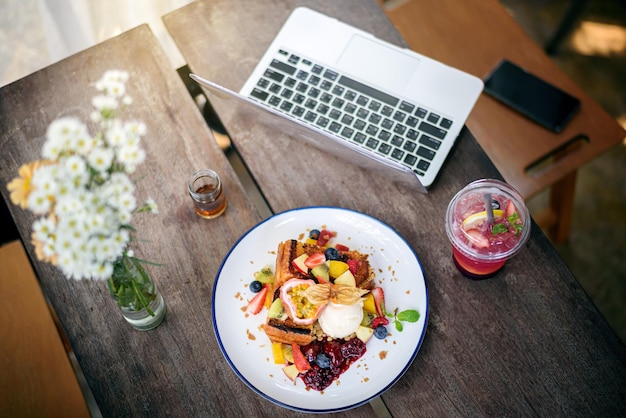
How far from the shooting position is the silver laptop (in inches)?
48.3

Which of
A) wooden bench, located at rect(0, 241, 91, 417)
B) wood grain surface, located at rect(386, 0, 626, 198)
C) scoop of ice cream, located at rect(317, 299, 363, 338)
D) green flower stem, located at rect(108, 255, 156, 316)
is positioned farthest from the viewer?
wood grain surface, located at rect(386, 0, 626, 198)

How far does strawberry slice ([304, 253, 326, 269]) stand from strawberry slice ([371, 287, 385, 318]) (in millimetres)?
124

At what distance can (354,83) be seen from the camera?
130 cm

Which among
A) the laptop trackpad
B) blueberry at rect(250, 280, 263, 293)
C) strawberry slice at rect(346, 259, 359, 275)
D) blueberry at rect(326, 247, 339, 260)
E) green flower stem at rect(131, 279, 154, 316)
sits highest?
the laptop trackpad

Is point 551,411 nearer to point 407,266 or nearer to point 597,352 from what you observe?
point 597,352

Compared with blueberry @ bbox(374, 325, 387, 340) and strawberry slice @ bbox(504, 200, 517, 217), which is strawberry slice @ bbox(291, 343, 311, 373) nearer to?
blueberry @ bbox(374, 325, 387, 340)

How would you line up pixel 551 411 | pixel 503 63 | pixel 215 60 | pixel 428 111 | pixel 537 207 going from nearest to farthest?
1. pixel 551 411
2. pixel 428 111
3. pixel 215 60
4. pixel 503 63
5. pixel 537 207

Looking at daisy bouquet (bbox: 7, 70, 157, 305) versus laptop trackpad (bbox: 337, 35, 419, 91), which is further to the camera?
laptop trackpad (bbox: 337, 35, 419, 91)

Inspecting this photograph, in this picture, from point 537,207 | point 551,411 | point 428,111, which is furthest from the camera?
point 537,207

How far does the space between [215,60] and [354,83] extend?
360 millimetres

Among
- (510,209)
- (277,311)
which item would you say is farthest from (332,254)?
(510,209)

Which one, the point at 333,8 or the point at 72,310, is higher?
the point at 333,8

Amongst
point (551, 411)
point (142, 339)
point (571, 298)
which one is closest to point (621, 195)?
point (571, 298)

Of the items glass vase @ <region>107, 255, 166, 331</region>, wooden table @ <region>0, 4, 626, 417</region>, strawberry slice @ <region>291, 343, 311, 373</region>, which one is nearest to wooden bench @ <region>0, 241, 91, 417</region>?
wooden table @ <region>0, 4, 626, 417</region>
